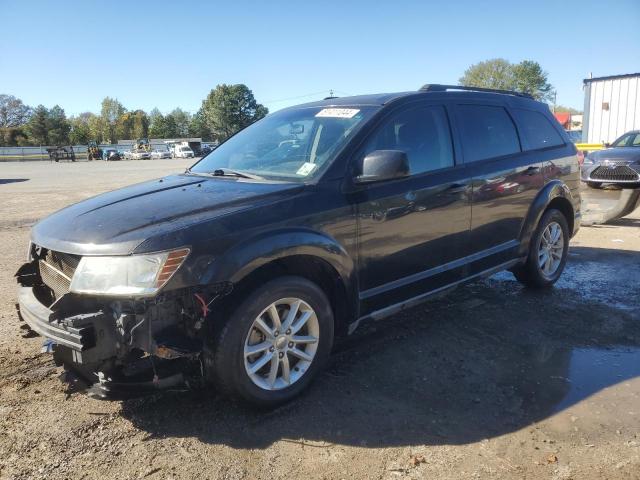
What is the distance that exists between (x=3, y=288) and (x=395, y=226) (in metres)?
4.50

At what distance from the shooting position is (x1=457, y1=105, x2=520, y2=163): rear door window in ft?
14.1

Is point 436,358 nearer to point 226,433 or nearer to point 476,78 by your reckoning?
point 226,433

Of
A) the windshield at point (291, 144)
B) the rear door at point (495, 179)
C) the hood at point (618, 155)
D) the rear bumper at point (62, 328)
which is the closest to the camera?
the rear bumper at point (62, 328)

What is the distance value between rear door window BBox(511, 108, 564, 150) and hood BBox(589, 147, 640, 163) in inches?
252

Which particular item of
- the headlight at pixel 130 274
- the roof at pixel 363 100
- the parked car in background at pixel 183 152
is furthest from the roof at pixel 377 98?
the parked car in background at pixel 183 152

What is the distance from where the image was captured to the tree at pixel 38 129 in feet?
298

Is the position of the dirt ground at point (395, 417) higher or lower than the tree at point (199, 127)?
lower

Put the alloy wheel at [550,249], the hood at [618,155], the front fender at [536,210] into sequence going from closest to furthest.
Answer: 1. the front fender at [536,210]
2. the alloy wheel at [550,249]
3. the hood at [618,155]

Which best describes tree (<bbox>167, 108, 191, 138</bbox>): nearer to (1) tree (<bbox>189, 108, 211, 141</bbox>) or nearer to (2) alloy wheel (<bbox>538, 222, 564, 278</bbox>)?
(1) tree (<bbox>189, 108, 211, 141</bbox>)

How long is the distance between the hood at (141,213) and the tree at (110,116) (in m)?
117

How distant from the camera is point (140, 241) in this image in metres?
2.63

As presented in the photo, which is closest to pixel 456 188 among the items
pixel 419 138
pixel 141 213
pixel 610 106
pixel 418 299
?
pixel 419 138

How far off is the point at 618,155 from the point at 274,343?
34.4 feet

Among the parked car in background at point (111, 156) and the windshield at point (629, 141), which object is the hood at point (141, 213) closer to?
the windshield at point (629, 141)
